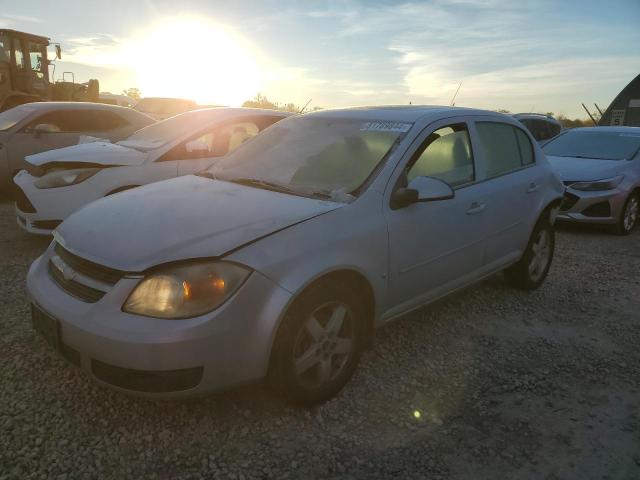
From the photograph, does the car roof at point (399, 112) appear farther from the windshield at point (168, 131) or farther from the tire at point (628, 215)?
the tire at point (628, 215)

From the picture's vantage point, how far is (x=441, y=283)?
135 inches

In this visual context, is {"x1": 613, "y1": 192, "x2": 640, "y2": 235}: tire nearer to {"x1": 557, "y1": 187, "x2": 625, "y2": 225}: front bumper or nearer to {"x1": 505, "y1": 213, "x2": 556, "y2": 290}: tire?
{"x1": 557, "y1": 187, "x2": 625, "y2": 225}: front bumper

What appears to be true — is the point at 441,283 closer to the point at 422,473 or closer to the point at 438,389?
the point at 438,389

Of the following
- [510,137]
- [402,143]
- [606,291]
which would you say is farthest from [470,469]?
[606,291]

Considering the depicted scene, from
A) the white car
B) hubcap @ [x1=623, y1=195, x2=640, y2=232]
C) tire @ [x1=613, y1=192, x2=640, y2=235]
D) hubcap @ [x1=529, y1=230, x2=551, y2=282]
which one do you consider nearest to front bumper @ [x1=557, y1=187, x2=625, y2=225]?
tire @ [x1=613, y1=192, x2=640, y2=235]

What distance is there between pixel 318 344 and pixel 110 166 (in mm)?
3477

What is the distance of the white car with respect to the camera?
4.99m

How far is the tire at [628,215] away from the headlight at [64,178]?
663cm

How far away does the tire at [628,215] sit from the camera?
716 centimetres

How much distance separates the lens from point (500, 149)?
13.4 ft

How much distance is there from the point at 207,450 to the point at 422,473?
98cm

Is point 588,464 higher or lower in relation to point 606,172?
lower

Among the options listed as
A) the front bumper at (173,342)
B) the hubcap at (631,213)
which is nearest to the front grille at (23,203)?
the front bumper at (173,342)

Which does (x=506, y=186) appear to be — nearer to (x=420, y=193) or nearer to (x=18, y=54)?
(x=420, y=193)
